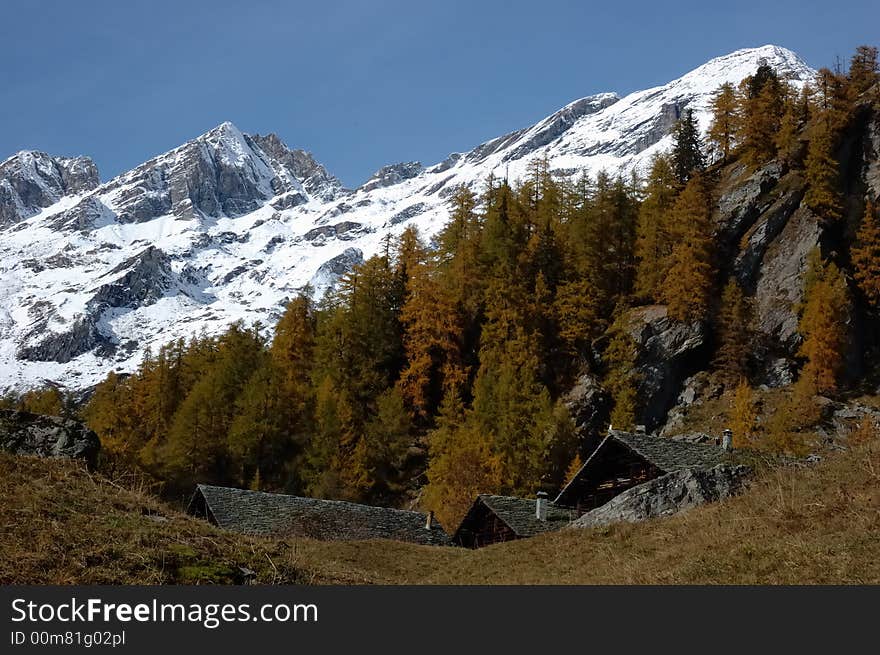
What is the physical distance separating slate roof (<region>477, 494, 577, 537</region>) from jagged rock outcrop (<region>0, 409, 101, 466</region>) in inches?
807

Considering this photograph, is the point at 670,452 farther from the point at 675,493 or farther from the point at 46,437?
the point at 46,437

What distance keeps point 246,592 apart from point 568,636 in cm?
360

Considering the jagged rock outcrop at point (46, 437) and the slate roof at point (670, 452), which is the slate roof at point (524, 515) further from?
the jagged rock outcrop at point (46, 437)

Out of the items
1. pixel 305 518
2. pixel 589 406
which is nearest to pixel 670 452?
pixel 305 518

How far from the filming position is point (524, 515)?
112 ft

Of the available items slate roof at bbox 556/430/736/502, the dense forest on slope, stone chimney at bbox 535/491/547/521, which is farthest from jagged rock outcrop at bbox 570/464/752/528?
the dense forest on slope

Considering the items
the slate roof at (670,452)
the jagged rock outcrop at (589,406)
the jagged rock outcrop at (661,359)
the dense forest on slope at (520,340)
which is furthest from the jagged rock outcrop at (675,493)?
the jagged rock outcrop at (661,359)

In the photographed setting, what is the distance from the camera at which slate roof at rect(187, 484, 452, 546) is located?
35906mm

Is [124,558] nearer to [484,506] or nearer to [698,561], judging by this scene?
[698,561]

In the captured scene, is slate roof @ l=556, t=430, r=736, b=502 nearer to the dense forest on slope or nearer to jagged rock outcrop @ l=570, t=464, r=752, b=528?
jagged rock outcrop @ l=570, t=464, r=752, b=528

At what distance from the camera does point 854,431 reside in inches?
1697

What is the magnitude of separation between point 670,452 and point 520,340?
90.7 feet

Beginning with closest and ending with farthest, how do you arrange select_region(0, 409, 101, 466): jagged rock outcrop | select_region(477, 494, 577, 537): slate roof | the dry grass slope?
1. the dry grass slope
2. select_region(0, 409, 101, 466): jagged rock outcrop
3. select_region(477, 494, 577, 537): slate roof

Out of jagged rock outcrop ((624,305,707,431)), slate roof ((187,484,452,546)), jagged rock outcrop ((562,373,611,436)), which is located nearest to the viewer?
slate roof ((187,484,452,546))
